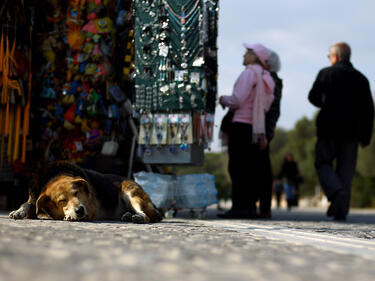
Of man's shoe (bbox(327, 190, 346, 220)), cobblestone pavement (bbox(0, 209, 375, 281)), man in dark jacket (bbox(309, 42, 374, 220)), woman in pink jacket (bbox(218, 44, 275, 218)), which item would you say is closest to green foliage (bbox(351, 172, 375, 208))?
man in dark jacket (bbox(309, 42, 374, 220))

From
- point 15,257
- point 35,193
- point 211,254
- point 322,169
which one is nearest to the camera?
point 15,257

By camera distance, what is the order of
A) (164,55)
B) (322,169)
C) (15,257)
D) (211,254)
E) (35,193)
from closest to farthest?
1. (15,257)
2. (211,254)
3. (35,193)
4. (164,55)
5. (322,169)

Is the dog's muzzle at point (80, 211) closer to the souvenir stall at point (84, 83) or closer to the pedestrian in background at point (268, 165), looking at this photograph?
the souvenir stall at point (84, 83)

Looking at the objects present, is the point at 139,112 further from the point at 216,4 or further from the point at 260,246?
the point at 260,246

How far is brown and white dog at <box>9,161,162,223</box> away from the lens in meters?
5.52

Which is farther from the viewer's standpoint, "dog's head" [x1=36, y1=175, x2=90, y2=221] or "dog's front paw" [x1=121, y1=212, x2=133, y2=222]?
"dog's front paw" [x1=121, y1=212, x2=133, y2=222]

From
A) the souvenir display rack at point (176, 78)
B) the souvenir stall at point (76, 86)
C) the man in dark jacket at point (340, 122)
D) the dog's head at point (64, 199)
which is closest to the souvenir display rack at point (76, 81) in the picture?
the souvenir stall at point (76, 86)

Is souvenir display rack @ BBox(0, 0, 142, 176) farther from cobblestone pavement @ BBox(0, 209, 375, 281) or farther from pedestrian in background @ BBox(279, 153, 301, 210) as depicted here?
pedestrian in background @ BBox(279, 153, 301, 210)

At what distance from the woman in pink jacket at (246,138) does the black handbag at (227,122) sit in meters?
0.10

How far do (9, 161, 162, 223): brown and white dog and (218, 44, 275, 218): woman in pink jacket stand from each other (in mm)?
2199

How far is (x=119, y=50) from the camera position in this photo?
9.00 metres

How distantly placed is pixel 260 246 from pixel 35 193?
10.4 ft

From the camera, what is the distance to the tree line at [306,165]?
53.2 feet

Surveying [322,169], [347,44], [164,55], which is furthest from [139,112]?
[347,44]
